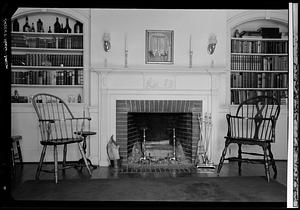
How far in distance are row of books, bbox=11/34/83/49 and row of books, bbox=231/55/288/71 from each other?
2.41m

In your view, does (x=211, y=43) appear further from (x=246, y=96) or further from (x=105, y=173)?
(x=105, y=173)

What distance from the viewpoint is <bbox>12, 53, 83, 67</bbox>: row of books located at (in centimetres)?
561

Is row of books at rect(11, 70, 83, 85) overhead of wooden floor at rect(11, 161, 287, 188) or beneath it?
overhead

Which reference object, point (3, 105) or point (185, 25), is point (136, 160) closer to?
point (185, 25)

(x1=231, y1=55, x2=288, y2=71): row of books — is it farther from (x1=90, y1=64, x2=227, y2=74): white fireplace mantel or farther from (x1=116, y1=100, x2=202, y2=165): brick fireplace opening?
(x1=116, y1=100, x2=202, y2=165): brick fireplace opening

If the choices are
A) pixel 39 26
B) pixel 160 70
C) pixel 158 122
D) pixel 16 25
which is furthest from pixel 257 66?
pixel 16 25

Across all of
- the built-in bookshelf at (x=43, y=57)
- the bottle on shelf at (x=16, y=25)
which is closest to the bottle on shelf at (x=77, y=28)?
the built-in bookshelf at (x=43, y=57)

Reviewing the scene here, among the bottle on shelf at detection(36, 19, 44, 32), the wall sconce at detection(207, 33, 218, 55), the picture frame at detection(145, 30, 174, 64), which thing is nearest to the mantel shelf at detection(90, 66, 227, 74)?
the picture frame at detection(145, 30, 174, 64)

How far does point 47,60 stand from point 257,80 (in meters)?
3.25

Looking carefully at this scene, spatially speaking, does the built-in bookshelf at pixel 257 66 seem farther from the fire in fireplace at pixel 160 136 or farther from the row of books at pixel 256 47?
the fire in fireplace at pixel 160 136

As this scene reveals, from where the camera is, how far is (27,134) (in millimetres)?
5613

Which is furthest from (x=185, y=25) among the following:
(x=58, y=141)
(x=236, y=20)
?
(x=58, y=141)

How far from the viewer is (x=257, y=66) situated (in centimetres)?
590

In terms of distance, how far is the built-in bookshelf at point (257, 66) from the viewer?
589 centimetres
